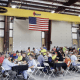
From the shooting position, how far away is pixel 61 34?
19.6 m

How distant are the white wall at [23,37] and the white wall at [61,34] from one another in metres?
2.65

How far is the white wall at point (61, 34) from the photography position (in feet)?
62.4

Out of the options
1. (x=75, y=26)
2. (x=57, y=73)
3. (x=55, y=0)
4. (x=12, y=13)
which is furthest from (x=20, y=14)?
(x=75, y=26)

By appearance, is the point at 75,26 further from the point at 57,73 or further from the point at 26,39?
the point at 57,73

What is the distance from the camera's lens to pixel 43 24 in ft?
41.2

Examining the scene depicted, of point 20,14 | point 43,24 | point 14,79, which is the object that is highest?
point 20,14

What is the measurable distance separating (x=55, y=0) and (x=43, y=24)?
Answer: 2761mm

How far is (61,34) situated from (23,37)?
20.1ft

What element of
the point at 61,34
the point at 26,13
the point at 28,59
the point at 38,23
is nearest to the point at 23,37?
the point at 38,23

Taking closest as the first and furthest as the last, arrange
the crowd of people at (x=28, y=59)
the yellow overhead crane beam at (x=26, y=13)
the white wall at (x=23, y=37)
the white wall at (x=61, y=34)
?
1. the crowd of people at (x=28, y=59)
2. the yellow overhead crane beam at (x=26, y=13)
3. the white wall at (x=23, y=37)
4. the white wall at (x=61, y=34)

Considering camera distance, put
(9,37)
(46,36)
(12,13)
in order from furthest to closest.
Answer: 1. (46,36)
2. (9,37)
3. (12,13)

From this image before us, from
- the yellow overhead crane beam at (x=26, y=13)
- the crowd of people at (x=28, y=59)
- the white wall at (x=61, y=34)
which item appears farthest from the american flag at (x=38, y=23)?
the white wall at (x=61, y=34)

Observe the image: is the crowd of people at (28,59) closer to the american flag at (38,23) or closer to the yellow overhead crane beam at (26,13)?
the american flag at (38,23)

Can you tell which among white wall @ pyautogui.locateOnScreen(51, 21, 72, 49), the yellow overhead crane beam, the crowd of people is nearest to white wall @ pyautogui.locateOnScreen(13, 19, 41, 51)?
white wall @ pyautogui.locateOnScreen(51, 21, 72, 49)
